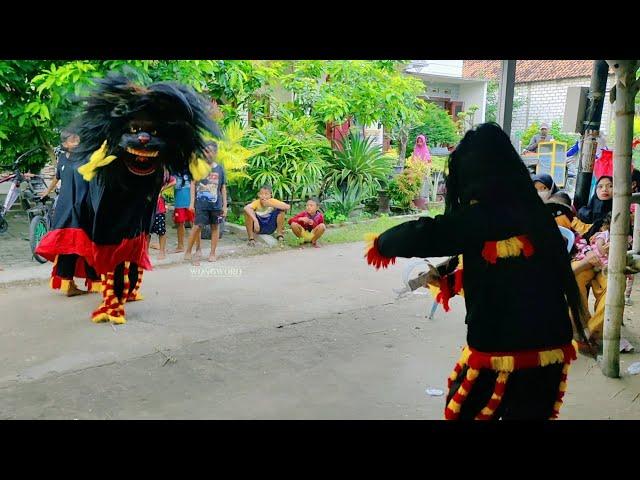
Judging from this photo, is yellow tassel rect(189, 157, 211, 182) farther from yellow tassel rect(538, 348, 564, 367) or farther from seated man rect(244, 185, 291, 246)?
seated man rect(244, 185, 291, 246)

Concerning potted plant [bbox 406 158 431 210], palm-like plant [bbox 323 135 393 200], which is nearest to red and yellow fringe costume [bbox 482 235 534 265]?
palm-like plant [bbox 323 135 393 200]

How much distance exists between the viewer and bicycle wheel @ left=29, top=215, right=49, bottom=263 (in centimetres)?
623

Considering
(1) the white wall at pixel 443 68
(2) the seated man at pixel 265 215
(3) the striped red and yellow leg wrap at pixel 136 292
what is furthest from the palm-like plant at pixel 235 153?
(1) the white wall at pixel 443 68

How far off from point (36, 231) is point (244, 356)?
11.1 feet

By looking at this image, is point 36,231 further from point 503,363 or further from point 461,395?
point 503,363

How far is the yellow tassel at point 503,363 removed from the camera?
224cm

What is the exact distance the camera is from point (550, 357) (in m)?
2.25

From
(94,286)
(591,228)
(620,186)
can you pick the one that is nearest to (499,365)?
(620,186)

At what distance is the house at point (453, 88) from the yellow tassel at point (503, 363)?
37.0 ft

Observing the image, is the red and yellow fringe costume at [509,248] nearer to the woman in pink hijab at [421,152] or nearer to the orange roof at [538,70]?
the woman in pink hijab at [421,152]

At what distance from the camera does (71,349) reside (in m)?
4.16

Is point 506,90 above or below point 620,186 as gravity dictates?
above
